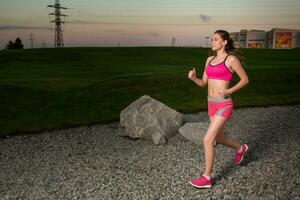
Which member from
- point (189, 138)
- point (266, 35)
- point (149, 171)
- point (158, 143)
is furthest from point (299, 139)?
point (266, 35)

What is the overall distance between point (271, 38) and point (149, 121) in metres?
104

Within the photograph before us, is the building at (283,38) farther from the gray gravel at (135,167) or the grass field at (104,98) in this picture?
the gray gravel at (135,167)

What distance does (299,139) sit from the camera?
9.15 m

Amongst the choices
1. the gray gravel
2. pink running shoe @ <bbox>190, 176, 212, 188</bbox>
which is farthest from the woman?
the gray gravel

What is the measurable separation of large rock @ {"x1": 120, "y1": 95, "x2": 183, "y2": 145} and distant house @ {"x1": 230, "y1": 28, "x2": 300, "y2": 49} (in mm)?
100333

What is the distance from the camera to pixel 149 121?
29.5ft

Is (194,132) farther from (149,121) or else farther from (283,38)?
(283,38)

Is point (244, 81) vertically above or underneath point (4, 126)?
above

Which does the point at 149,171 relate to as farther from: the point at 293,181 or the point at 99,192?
the point at 293,181

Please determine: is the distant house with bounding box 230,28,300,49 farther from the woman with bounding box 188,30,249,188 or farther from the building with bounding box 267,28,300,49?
the woman with bounding box 188,30,249,188

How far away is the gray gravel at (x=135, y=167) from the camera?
589 centimetres

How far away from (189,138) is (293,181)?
285cm

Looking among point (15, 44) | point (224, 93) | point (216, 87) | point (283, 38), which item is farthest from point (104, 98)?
point (283, 38)

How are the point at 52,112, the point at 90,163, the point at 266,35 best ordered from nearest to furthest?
1. the point at 90,163
2. the point at 52,112
3. the point at 266,35
